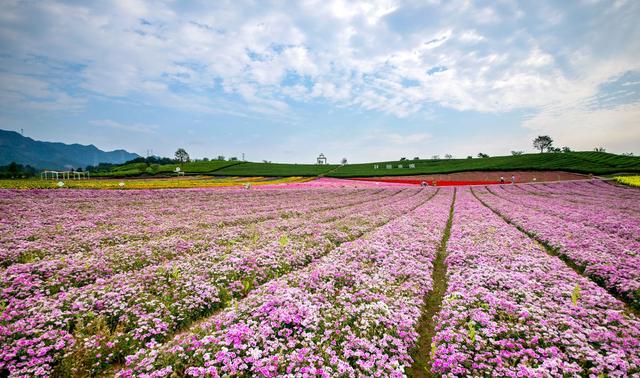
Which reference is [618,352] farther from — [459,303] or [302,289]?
[302,289]

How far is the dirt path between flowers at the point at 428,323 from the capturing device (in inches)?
226

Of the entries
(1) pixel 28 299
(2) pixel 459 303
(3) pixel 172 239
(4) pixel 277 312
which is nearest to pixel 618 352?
(2) pixel 459 303

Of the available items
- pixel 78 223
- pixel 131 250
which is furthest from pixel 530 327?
pixel 78 223

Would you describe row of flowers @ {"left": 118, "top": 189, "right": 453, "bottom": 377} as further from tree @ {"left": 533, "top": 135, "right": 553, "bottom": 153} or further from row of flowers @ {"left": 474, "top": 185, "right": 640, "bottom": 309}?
tree @ {"left": 533, "top": 135, "right": 553, "bottom": 153}

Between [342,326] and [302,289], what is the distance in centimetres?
199

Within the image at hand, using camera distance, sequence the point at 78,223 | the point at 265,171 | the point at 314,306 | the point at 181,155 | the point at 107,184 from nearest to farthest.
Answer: the point at 314,306 → the point at 78,223 → the point at 107,184 → the point at 265,171 → the point at 181,155

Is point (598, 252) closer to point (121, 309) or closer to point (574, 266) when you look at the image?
point (574, 266)

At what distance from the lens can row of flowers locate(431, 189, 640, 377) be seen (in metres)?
5.14

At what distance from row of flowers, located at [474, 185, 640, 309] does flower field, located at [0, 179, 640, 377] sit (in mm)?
77

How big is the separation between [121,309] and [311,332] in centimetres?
469

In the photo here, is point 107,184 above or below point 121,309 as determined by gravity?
above

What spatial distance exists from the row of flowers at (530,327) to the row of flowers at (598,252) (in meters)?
0.99

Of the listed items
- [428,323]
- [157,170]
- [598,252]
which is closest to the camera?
[428,323]

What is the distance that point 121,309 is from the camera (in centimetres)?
698
